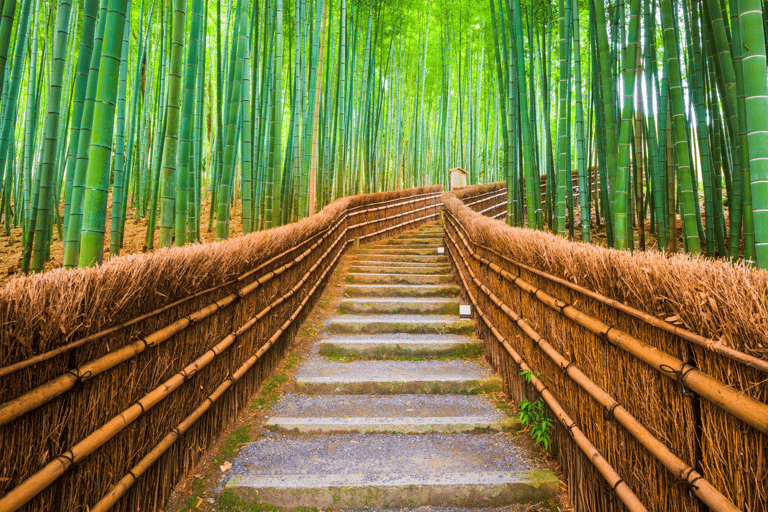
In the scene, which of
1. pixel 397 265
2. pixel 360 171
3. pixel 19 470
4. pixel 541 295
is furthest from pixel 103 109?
pixel 360 171

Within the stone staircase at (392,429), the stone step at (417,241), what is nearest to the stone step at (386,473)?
the stone staircase at (392,429)

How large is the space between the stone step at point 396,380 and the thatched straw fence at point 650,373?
40 centimetres

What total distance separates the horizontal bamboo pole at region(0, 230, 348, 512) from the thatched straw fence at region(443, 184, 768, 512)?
151 centimetres

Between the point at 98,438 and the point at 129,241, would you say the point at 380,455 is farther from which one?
the point at 129,241

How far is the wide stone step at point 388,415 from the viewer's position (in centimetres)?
209

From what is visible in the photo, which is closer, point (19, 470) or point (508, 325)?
point (19, 470)

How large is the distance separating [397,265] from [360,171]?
3.07m

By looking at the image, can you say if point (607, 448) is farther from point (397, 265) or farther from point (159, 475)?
point (397, 265)

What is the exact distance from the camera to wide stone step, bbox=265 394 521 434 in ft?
6.86

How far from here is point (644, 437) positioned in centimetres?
116

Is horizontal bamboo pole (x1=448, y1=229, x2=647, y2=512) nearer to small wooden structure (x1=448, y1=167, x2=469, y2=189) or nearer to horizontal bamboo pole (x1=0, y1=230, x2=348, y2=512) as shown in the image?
horizontal bamboo pole (x1=0, y1=230, x2=348, y2=512)

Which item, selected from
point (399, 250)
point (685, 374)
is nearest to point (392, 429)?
point (685, 374)

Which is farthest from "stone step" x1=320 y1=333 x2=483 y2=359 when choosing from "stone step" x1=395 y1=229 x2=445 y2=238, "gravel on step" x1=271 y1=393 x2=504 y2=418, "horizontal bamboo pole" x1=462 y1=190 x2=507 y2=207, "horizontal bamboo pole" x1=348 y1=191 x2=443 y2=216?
"horizontal bamboo pole" x1=462 y1=190 x2=507 y2=207

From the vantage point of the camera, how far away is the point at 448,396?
2457mm
